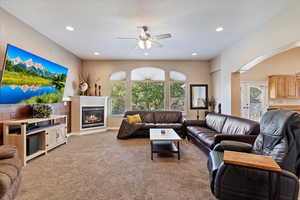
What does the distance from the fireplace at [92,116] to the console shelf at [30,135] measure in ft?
4.30

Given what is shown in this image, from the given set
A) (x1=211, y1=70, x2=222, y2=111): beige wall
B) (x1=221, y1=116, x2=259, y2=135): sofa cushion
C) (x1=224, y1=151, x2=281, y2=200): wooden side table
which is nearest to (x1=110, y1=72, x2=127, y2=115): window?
(x1=211, y1=70, x2=222, y2=111): beige wall

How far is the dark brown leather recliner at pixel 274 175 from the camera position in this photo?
1515 millimetres

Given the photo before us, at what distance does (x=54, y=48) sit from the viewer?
14.9 feet

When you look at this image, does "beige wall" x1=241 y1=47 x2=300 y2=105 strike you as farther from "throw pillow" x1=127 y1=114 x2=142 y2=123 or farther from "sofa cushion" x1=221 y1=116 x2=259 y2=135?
"throw pillow" x1=127 y1=114 x2=142 y2=123

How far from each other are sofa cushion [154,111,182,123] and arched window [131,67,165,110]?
1033 millimetres

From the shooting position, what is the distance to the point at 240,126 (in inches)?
A: 126

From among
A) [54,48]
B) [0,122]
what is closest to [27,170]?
[0,122]

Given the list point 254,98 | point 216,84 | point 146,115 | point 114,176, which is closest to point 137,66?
point 146,115

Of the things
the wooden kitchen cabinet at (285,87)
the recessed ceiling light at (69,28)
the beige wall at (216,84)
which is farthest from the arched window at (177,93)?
the recessed ceiling light at (69,28)

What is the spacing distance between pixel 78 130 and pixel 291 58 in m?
8.77

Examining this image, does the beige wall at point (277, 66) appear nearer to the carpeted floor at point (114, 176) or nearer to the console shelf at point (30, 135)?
the carpeted floor at point (114, 176)

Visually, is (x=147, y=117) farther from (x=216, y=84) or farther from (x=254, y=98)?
Result: (x=254, y=98)

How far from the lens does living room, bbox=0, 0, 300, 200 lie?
73.2 inches

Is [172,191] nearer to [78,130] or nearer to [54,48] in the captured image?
[78,130]
